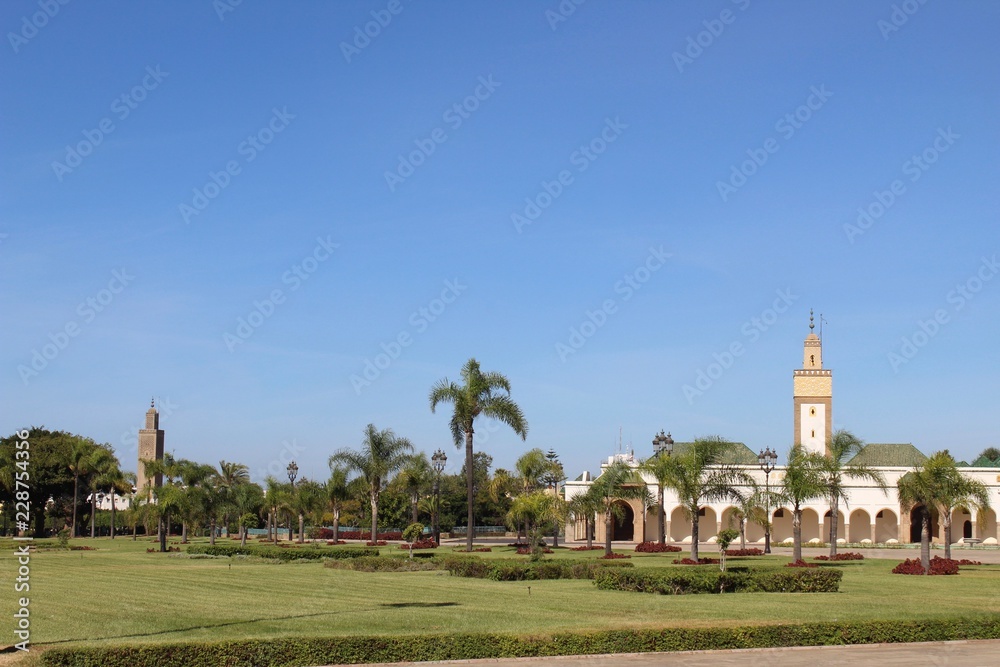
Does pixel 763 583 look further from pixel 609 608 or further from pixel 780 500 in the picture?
pixel 780 500

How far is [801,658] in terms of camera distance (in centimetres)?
1678

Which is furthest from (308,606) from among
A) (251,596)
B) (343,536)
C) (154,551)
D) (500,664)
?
(343,536)

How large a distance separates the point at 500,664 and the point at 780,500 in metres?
29.4

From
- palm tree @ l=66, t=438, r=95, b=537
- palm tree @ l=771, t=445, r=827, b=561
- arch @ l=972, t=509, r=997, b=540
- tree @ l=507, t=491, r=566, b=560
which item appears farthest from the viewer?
palm tree @ l=66, t=438, r=95, b=537

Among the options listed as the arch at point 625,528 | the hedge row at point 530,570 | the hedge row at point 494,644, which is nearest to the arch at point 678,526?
the arch at point 625,528

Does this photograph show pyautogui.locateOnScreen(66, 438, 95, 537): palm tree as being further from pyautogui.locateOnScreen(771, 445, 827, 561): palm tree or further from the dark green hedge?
pyautogui.locateOnScreen(771, 445, 827, 561): palm tree

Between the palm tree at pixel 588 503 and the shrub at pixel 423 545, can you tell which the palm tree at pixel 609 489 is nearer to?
the palm tree at pixel 588 503

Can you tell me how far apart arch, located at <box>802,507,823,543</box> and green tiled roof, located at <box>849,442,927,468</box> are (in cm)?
513

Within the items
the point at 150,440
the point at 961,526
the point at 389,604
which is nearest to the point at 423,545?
the point at 389,604

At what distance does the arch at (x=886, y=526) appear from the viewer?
66.8 metres

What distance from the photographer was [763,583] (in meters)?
27.2

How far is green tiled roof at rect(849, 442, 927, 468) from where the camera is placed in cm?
7062

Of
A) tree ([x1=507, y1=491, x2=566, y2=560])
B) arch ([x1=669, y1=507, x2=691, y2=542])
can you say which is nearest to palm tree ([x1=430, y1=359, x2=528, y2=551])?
tree ([x1=507, y1=491, x2=566, y2=560])

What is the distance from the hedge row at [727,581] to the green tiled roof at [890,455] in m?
45.1
